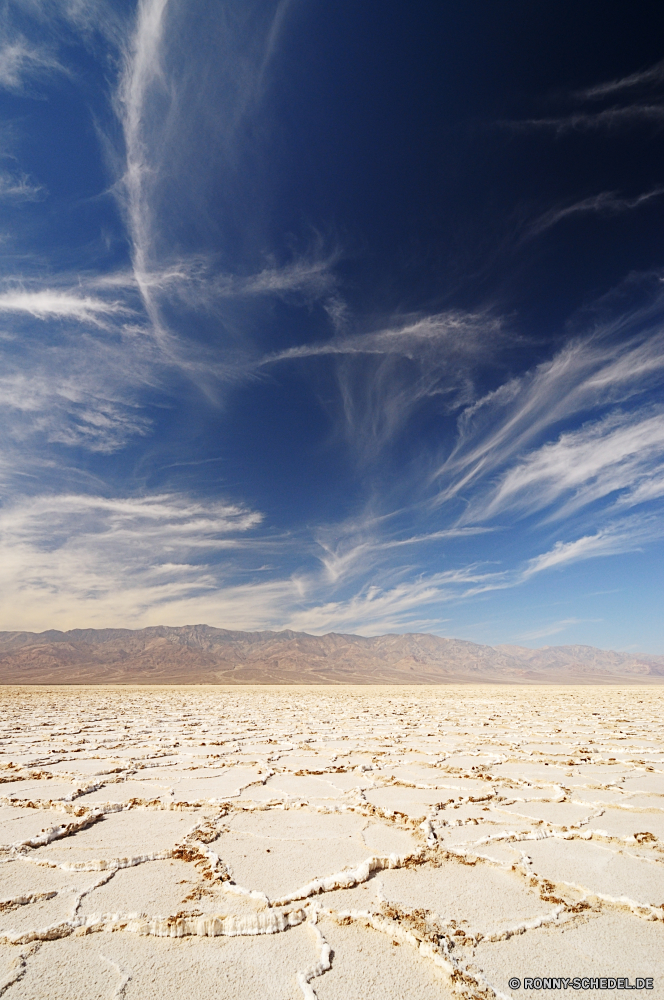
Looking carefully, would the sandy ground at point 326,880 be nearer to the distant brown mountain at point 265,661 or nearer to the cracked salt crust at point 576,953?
the cracked salt crust at point 576,953

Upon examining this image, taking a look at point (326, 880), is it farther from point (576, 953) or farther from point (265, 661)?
point (265, 661)

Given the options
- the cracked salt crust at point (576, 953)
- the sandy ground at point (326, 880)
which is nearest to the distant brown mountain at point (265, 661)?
the sandy ground at point (326, 880)

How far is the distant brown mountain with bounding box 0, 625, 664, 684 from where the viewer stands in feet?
267

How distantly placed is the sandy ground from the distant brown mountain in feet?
223

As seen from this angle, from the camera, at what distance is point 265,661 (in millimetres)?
115812

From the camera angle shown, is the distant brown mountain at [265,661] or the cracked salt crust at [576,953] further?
the distant brown mountain at [265,661]

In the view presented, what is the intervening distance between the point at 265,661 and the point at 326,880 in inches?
4759

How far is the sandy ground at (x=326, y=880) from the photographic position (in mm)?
1802

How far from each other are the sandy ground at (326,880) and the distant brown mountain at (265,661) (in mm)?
67973

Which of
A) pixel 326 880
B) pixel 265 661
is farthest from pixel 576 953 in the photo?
pixel 265 661

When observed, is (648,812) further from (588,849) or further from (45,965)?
(45,965)

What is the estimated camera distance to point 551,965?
6.06ft

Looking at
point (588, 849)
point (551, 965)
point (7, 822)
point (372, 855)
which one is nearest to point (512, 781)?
point (588, 849)

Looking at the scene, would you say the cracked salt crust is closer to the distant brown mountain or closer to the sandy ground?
the sandy ground
